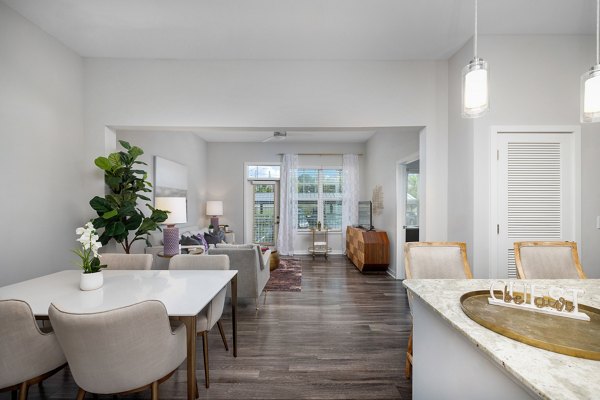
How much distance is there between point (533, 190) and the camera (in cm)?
288

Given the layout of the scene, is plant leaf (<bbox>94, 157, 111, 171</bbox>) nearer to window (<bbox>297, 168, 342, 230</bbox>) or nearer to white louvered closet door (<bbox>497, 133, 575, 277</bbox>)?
white louvered closet door (<bbox>497, 133, 575, 277</bbox>)

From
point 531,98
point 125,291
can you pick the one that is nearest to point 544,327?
point 125,291

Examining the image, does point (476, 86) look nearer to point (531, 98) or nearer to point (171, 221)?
point (531, 98)

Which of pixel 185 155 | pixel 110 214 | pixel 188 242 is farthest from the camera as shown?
pixel 185 155

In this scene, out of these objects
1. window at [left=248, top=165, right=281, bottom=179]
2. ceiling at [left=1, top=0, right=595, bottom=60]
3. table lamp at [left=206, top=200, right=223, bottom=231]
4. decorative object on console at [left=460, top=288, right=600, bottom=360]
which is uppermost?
ceiling at [left=1, top=0, right=595, bottom=60]

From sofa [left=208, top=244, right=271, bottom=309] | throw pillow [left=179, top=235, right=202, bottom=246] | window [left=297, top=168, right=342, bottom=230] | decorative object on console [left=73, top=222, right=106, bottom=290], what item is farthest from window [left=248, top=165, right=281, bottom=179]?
decorative object on console [left=73, top=222, right=106, bottom=290]

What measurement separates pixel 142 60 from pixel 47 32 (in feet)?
2.75

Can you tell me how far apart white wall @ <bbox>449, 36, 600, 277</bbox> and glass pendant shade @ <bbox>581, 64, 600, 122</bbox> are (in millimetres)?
1412

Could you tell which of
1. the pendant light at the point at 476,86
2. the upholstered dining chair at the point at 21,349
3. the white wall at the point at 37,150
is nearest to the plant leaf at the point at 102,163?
the white wall at the point at 37,150

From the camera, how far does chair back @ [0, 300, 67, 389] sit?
132 cm

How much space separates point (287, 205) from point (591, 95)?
6.10 meters

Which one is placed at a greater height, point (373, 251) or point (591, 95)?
point (591, 95)

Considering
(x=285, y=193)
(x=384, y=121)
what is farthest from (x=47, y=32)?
(x=285, y=193)

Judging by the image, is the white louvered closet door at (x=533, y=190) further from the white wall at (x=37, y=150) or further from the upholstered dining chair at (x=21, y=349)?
the white wall at (x=37, y=150)
